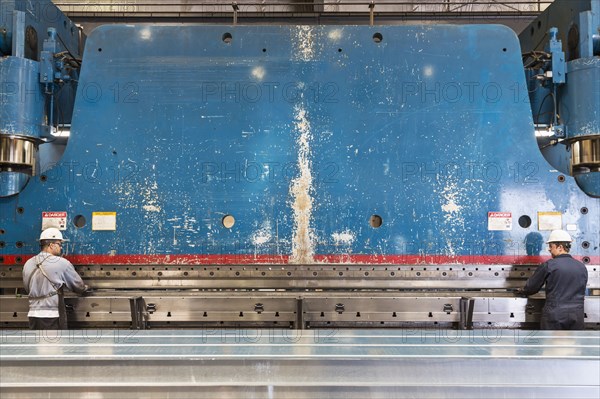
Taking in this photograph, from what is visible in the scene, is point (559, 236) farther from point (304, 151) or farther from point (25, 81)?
point (25, 81)

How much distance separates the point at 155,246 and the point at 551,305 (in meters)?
2.22

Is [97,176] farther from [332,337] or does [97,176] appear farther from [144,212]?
[332,337]

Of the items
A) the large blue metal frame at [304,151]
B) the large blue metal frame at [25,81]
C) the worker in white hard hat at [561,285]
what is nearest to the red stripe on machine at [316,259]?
the large blue metal frame at [304,151]

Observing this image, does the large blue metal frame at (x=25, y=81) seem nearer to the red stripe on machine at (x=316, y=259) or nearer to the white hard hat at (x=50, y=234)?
the white hard hat at (x=50, y=234)

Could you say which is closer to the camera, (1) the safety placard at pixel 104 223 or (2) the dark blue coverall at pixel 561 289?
(2) the dark blue coverall at pixel 561 289

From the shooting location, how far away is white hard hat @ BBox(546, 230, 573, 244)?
2.59 meters

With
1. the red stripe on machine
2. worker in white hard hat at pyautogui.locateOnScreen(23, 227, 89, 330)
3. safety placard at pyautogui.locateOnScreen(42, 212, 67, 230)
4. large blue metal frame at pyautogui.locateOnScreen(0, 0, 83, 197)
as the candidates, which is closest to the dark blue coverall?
the red stripe on machine

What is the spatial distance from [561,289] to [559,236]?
0.28m

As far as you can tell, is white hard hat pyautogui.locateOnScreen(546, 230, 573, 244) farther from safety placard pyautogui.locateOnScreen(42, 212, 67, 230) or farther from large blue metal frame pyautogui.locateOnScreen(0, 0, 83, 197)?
large blue metal frame pyautogui.locateOnScreen(0, 0, 83, 197)

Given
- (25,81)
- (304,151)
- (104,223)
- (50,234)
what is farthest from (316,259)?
(25,81)

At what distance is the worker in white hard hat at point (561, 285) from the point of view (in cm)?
257

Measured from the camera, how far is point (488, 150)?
2.75 m

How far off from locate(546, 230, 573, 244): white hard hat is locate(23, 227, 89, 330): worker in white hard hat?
2577 mm

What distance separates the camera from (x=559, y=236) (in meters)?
2.61
